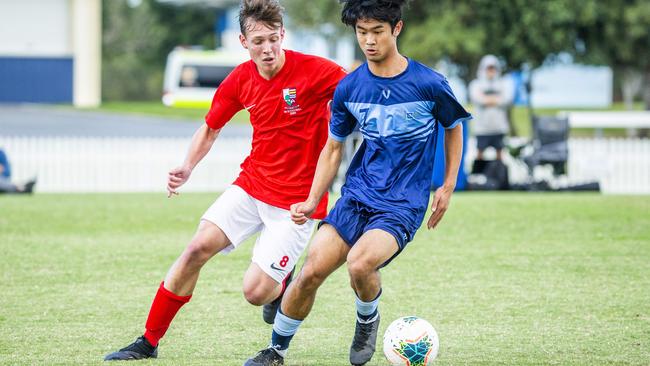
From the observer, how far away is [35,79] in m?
49.9

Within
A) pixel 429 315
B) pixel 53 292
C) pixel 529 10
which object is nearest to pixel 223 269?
pixel 53 292

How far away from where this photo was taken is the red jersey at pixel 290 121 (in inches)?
263

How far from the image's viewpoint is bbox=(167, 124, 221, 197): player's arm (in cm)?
680

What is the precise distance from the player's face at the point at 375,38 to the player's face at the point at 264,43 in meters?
0.66

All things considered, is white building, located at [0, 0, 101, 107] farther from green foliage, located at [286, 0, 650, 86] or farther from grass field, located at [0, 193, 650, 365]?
grass field, located at [0, 193, 650, 365]

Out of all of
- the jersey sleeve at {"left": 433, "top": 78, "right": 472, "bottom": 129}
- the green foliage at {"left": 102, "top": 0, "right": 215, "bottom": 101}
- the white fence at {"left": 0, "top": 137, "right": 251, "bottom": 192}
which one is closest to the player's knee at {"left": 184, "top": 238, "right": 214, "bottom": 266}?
the jersey sleeve at {"left": 433, "top": 78, "right": 472, "bottom": 129}

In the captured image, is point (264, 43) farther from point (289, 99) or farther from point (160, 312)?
point (160, 312)

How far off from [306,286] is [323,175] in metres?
0.60

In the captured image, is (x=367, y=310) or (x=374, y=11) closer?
(x=374, y=11)

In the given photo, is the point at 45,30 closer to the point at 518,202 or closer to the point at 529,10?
the point at 529,10

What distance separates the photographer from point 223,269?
10633mm

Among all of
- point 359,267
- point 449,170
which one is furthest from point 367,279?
point 449,170

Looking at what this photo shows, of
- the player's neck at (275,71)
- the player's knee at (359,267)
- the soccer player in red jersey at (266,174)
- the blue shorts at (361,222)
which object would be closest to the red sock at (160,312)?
the soccer player in red jersey at (266,174)

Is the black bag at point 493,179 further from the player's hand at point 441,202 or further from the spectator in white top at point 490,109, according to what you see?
the player's hand at point 441,202
